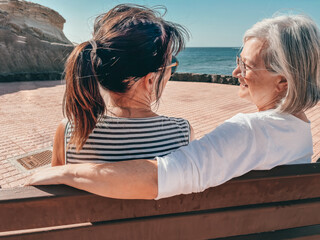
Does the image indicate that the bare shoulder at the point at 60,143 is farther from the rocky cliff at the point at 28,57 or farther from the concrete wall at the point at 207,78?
the concrete wall at the point at 207,78

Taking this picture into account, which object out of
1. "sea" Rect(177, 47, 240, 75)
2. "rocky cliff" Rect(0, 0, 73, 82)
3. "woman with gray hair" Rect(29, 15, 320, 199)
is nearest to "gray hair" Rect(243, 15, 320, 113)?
"woman with gray hair" Rect(29, 15, 320, 199)

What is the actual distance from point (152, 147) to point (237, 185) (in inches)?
16.5

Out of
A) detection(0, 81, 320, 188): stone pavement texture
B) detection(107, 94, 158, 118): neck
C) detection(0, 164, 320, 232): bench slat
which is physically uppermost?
detection(107, 94, 158, 118): neck

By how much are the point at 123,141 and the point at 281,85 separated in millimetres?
903

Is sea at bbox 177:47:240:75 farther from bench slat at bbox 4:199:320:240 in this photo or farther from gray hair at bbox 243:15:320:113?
bench slat at bbox 4:199:320:240

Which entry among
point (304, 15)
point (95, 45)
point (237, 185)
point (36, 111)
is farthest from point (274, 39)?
point (36, 111)

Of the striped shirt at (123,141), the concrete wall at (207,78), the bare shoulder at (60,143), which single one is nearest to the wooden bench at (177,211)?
the striped shirt at (123,141)

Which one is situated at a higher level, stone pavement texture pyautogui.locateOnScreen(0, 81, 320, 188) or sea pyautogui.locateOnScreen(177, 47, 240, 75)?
stone pavement texture pyautogui.locateOnScreen(0, 81, 320, 188)

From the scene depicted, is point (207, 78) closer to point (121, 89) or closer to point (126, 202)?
point (121, 89)

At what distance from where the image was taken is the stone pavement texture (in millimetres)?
4453

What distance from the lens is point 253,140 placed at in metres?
1.04

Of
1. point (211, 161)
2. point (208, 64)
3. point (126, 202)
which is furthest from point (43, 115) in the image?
point (208, 64)

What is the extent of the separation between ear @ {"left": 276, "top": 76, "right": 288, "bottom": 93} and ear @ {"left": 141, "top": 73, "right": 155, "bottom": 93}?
2.27 ft

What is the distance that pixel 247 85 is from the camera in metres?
1.55
